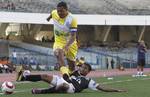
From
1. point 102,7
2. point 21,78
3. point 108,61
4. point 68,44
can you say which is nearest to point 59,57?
point 68,44

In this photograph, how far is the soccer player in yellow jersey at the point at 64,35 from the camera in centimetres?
1339

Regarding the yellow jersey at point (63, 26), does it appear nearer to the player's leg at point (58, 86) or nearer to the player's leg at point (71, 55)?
the player's leg at point (71, 55)

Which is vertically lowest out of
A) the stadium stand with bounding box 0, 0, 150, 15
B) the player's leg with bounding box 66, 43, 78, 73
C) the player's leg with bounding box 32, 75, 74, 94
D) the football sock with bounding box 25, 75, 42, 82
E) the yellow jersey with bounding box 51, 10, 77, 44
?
the player's leg with bounding box 32, 75, 74, 94

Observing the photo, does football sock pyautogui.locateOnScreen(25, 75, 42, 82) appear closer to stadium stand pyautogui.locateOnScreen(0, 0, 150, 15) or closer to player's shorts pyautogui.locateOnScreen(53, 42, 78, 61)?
player's shorts pyautogui.locateOnScreen(53, 42, 78, 61)

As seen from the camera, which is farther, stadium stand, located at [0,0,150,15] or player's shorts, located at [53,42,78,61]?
stadium stand, located at [0,0,150,15]

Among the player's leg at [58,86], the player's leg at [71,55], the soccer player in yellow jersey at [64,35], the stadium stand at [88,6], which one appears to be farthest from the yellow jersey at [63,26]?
the stadium stand at [88,6]

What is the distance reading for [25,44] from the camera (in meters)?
50.7

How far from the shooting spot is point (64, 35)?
1395 centimetres

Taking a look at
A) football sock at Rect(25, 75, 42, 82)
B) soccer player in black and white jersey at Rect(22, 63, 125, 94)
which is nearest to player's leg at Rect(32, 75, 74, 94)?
soccer player in black and white jersey at Rect(22, 63, 125, 94)

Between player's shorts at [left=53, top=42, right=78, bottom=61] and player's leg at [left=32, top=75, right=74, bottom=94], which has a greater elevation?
player's shorts at [left=53, top=42, right=78, bottom=61]

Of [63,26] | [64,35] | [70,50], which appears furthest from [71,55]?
[63,26]

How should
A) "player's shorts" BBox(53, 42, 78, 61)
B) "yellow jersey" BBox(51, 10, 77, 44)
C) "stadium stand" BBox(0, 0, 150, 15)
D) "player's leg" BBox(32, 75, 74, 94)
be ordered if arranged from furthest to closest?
"stadium stand" BBox(0, 0, 150, 15) → "player's shorts" BBox(53, 42, 78, 61) → "yellow jersey" BBox(51, 10, 77, 44) → "player's leg" BBox(32, 75, 74, 94)

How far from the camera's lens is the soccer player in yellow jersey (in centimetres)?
1339

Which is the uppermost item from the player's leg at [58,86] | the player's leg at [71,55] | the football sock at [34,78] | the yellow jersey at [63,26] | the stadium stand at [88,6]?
the stadium stand at [88,6]
